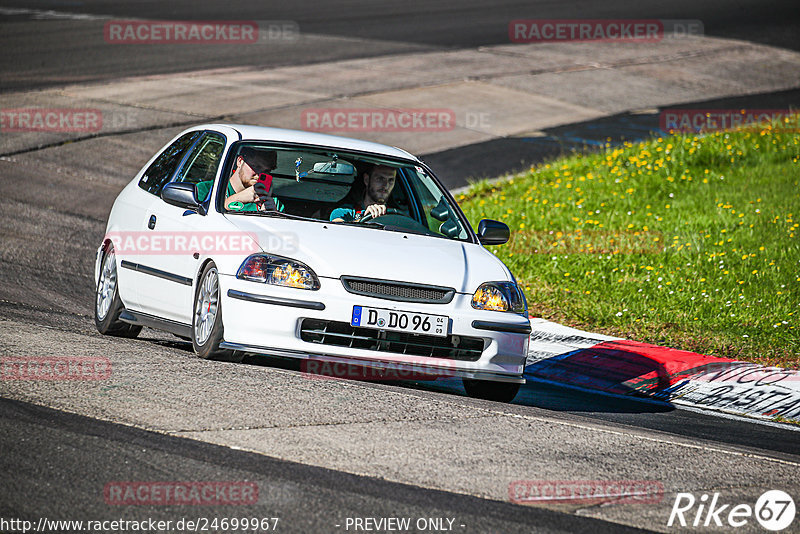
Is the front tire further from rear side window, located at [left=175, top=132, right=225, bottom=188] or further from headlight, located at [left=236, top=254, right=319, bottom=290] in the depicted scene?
rear side window, located at [left=175, top=132, right=225, bottom=188]

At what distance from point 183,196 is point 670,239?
699 centimetres

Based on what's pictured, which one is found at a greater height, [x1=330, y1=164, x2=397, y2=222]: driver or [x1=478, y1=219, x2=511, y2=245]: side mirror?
[x1=330, y1=164, x2=397, y2=222]: driver

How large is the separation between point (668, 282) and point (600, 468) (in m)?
6.12

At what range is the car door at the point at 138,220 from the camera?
8273 mm

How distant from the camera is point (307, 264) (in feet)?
23.0

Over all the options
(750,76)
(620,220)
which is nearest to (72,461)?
(620,220)

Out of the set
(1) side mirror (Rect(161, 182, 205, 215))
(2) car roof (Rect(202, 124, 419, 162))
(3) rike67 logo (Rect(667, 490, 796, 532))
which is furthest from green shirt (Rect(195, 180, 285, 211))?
(3) rike67 logo (Rect(667, 490, 796, 532))

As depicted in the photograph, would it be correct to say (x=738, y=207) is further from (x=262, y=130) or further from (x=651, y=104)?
(x=651, y=104)

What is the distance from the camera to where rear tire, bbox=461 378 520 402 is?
770 centimetres

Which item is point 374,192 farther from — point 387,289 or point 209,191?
point 387,289

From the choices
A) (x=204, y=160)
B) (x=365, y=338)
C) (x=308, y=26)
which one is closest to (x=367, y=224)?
(x=365, y=338)

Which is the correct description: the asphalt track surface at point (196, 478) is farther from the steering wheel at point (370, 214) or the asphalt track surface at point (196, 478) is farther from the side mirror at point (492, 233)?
the side mirror at point (492, 233)

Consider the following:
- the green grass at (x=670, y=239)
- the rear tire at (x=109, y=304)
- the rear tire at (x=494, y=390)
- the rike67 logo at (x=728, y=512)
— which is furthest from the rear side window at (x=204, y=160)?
the rike67 logo at (x=728, y=512)

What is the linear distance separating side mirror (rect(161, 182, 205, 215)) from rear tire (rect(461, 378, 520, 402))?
218 cm
